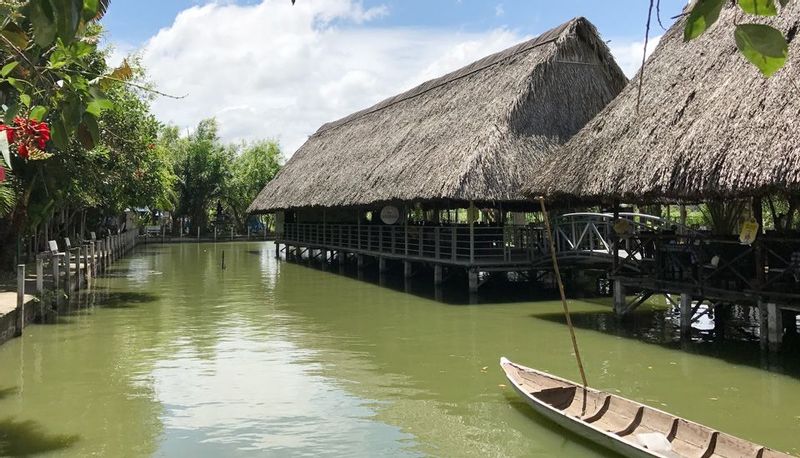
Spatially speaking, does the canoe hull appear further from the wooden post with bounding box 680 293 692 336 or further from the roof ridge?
the roof ridge

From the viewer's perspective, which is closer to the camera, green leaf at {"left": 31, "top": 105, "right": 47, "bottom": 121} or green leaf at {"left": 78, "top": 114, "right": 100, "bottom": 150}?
green leaf at {"left": 78, "top": 114, "right": 100, "bottom": 150}

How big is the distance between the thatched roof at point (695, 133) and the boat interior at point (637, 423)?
3001 mm

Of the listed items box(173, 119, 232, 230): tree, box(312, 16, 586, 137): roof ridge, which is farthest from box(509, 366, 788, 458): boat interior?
box(173, 119, 232, 230): tree

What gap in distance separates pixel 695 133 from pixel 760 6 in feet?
27.7

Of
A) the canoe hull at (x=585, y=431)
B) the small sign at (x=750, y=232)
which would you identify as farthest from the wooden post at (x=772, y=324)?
the canoe hull at (x=585, y=431)

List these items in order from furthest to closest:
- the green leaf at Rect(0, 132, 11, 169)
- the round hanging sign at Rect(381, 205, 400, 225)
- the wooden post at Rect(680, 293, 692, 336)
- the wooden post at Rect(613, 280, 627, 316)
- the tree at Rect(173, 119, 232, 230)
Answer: the tree at Rect(173, 119, 232, 230) → the round hanging sign at Rect(381, 205, 400, 225) → the wooden post at Rect(613, 280, 627, 316) → the wooden post at Rect(680, 293, 692, 336) → the green leaf at Rect(0, 132, 11, 169)

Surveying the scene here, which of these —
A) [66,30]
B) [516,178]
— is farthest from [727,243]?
[66,30]

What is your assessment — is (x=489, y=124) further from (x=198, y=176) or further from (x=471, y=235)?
(x=198, y=176)

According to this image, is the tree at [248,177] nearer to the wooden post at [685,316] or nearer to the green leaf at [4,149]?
the wooden post at [685,316]

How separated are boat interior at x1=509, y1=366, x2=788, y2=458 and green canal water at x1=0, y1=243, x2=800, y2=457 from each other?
30 centimetres

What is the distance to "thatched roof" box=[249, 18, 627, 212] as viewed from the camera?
1540 centimetres

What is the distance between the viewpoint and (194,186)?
1845 inches

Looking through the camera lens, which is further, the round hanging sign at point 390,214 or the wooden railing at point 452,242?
the round hanging sign at point 390,214

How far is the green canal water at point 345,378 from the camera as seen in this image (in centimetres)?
627
